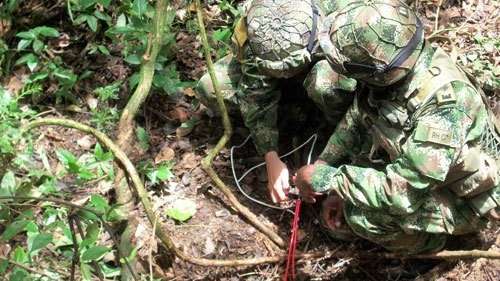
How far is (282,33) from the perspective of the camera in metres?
3.29

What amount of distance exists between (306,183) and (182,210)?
79 cm

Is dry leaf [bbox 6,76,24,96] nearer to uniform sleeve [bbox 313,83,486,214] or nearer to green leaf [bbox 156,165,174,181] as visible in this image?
green leaf [bbox 156,165,174,181]

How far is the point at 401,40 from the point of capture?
2701 millimetres

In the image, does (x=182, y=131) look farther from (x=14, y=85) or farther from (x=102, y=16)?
(x=14, y=85)

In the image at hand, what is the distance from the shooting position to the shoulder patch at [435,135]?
2.75m

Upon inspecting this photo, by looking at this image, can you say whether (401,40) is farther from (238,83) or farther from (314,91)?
(238,83)

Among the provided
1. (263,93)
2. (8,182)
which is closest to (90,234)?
(8,182)

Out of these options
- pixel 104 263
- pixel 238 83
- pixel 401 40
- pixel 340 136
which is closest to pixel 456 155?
pixel 401 40

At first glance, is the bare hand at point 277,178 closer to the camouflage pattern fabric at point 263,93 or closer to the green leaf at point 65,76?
the camouflage pattern fabric at point 263,93

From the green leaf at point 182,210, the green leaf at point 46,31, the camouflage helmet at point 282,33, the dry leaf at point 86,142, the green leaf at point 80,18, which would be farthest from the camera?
the green leaf at point 80,18

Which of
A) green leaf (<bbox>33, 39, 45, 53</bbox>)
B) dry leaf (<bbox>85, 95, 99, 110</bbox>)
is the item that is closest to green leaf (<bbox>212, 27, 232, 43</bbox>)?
dry leaf (<bbox>85, 95, 99, 110</bbox>)

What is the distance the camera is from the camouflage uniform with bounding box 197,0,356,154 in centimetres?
→ 331

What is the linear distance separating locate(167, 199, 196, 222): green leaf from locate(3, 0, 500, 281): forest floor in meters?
0.03

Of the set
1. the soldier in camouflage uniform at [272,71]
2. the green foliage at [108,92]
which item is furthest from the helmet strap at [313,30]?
the green foliage at [108,92]
